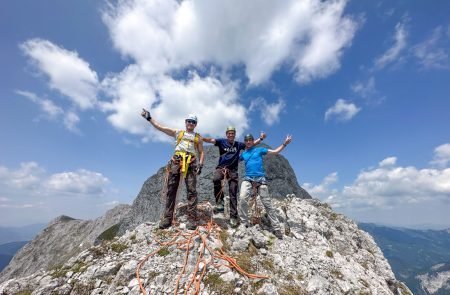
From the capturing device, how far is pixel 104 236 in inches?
1948

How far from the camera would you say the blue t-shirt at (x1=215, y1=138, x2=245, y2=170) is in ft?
44.3

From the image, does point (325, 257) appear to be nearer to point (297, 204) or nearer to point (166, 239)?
point (297, 204)

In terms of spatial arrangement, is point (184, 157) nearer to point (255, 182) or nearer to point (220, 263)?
point (255, 182)

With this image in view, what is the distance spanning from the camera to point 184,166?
12.1 m

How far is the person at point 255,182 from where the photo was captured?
13.1 metres

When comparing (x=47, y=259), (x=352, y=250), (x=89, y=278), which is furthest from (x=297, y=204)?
(x=47, y=259)

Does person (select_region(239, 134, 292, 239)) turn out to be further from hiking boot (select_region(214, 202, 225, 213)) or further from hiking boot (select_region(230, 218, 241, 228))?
hiking boot (select_region(214, 202, 225, 213))

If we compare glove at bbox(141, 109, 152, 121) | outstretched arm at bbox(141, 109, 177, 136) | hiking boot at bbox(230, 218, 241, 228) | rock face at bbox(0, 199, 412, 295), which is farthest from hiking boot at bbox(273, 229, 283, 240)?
glove at bbox(141, 109, 152, 121)

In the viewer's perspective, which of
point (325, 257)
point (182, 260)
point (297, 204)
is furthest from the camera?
point (297, 204)

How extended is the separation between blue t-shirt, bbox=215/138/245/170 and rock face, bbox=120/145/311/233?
18312mm

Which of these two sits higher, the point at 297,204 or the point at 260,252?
the point at 297,204

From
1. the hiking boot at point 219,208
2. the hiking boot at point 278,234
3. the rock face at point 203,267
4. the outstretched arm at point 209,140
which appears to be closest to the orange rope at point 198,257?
the rock face at point 203,267

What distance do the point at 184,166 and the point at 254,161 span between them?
11.7 feet

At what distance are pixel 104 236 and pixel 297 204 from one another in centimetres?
4259
